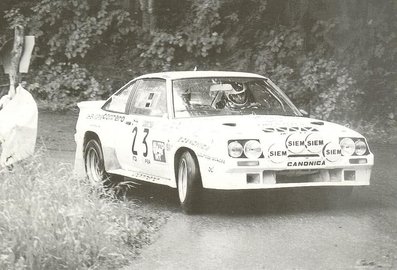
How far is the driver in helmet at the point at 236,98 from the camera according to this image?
10.6 m

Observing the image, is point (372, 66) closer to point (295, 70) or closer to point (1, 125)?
point (295, 70)

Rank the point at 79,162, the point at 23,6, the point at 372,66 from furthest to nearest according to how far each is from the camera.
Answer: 1. the point at 23,6
2. the point at 372,66
3. the point at 79,162

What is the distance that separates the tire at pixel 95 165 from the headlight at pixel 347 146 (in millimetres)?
3278

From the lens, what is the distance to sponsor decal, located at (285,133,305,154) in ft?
31.0

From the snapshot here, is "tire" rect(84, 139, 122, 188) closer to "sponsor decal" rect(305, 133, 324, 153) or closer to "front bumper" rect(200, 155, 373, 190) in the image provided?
"front bumper" rect(200, 155, 373, 190)

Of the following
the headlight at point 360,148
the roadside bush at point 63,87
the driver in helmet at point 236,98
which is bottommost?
the roadside bush at point 63,87

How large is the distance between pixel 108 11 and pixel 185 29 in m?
2.00

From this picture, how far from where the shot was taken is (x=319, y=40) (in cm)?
1920

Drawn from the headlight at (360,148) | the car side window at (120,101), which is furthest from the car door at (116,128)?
the headlight at (360,148)

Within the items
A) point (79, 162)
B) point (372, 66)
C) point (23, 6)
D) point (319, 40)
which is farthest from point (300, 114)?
point (23, 6)

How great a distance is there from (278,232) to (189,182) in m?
1.24

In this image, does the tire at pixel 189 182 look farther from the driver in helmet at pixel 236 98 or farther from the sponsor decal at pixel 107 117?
the sponsor decal at pixel 107 117

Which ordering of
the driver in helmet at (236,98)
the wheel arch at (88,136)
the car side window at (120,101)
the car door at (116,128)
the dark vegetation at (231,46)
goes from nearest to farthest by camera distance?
the driver in helmet at (236,98)
the car door at (116,128)
the car side window at (120,101)
the wheel arch at (88,136)
the dark vegetation at (231,46)

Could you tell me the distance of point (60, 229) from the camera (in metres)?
7.70
